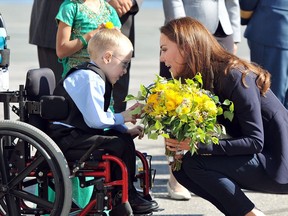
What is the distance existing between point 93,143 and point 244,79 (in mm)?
796

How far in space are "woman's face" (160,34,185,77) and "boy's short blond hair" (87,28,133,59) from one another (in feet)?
0.58

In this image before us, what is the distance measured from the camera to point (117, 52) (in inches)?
175

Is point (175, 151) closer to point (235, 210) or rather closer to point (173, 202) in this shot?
point (235, 210)

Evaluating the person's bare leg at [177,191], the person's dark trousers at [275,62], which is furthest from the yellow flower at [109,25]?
the person's dark trousers at [275,62]

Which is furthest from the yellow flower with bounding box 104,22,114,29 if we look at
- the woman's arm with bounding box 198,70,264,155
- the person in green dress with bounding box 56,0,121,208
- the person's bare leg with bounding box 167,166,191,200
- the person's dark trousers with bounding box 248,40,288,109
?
the person's dark trousers with bounding box 248,40,288,109

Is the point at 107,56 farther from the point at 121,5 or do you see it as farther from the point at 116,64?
→ the point at 121,5

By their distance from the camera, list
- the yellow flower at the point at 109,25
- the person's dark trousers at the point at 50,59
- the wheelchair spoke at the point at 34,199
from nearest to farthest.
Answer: the wheelchair spoke at the point at 34,199
the yellow flower at the point at 109,25
the person's dark trousers at the point at 50,59

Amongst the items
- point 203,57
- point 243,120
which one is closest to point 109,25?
point 203,57

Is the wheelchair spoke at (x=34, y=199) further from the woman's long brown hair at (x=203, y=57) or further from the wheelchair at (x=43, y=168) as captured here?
the woman's long brown hair at (x=203, y=57)

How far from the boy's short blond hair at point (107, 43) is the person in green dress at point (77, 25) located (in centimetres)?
53

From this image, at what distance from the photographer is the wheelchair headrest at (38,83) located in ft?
14.8

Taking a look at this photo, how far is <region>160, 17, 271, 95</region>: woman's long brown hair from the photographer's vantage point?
175 inches

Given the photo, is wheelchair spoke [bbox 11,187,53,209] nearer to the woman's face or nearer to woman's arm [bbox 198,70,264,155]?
woman's arm [bbox 198,70,264,155]

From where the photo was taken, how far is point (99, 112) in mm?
4309
